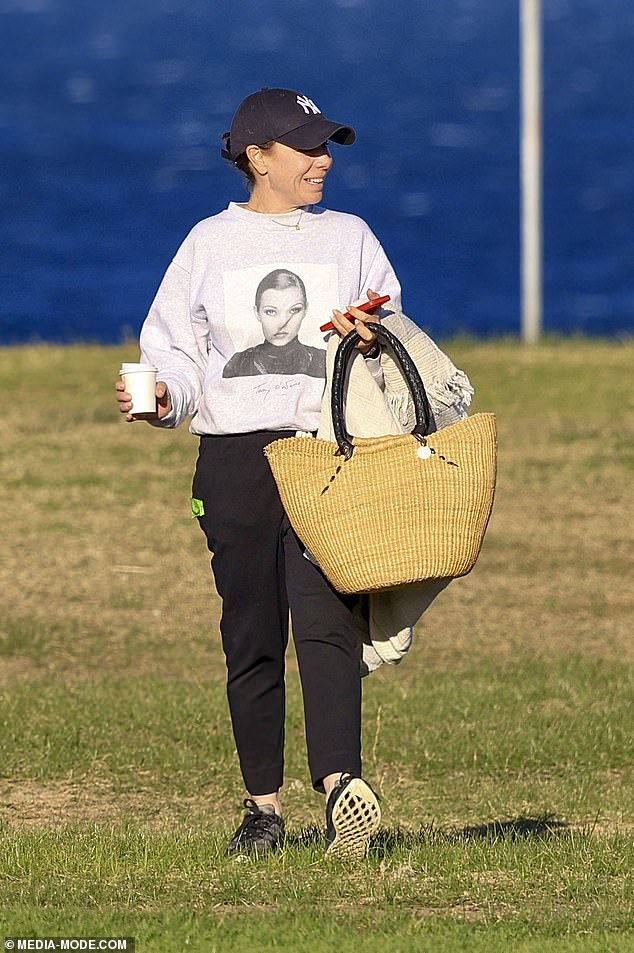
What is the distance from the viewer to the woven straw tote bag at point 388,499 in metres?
5.33

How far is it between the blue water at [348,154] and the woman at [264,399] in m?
13.0

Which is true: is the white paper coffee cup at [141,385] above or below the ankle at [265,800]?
above

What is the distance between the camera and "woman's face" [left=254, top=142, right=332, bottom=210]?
5.66 meters

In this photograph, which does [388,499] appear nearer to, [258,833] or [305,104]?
[258,833]

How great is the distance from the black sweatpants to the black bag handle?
238 millimetres

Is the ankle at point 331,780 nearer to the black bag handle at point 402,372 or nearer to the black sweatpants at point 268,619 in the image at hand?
the black sweatpants at point 268,619

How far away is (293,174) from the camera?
5.68 m

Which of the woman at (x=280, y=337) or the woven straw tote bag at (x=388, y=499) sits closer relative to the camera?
the woven straw tote bag at (x=388, y=499)

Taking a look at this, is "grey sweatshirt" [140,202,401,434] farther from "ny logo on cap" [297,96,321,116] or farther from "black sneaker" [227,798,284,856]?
"black sneaker" [227,798,284,856]

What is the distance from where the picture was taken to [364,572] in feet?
17.5

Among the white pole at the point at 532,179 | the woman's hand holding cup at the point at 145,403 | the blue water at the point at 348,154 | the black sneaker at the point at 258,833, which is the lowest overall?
the black sneaker at the point at 258,833

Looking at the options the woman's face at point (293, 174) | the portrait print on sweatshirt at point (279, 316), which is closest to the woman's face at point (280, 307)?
the portrait print on sweatshirt at point (279, 316)

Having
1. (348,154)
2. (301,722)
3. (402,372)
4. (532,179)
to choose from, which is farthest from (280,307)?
(348,154)

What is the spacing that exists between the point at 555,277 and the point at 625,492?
33.6 m
